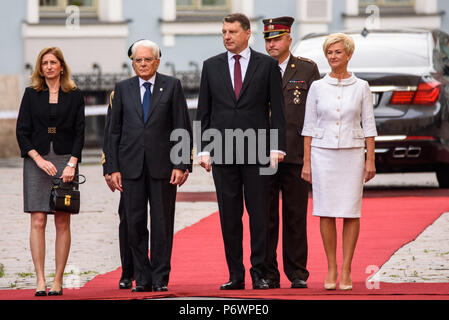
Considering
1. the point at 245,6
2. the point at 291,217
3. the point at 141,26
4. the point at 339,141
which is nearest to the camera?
the point at 339,141

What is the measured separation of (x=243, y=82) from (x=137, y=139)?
0.77 m

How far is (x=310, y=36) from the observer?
15.6 meters

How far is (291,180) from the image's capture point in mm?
8688

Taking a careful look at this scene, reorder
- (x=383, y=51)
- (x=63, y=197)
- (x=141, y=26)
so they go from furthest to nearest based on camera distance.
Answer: (x=141, y=26) → (x=383, y=51) → (x=63, y=197)

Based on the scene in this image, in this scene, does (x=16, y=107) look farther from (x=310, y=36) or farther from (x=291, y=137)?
(x=291, y=137)

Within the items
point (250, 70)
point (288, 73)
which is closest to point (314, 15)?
point (288, 73)

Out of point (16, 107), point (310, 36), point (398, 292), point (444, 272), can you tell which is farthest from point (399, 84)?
point (16, 107)

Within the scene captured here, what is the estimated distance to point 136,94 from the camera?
863cm

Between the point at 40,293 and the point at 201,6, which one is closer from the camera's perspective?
the point at 40,293

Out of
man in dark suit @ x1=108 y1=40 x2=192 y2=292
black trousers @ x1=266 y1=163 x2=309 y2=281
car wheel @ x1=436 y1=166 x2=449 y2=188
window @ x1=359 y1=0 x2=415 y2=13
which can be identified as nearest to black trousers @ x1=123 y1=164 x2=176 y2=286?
man in dark suit @ x1=108 y1=40 x2=192 y2=292

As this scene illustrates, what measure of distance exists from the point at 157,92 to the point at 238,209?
36.1 inches

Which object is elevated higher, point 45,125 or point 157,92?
point 157,92

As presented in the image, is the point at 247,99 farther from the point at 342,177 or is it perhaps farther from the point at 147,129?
the point at 342,177

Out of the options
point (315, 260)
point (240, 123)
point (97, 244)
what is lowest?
point (97, 244)
